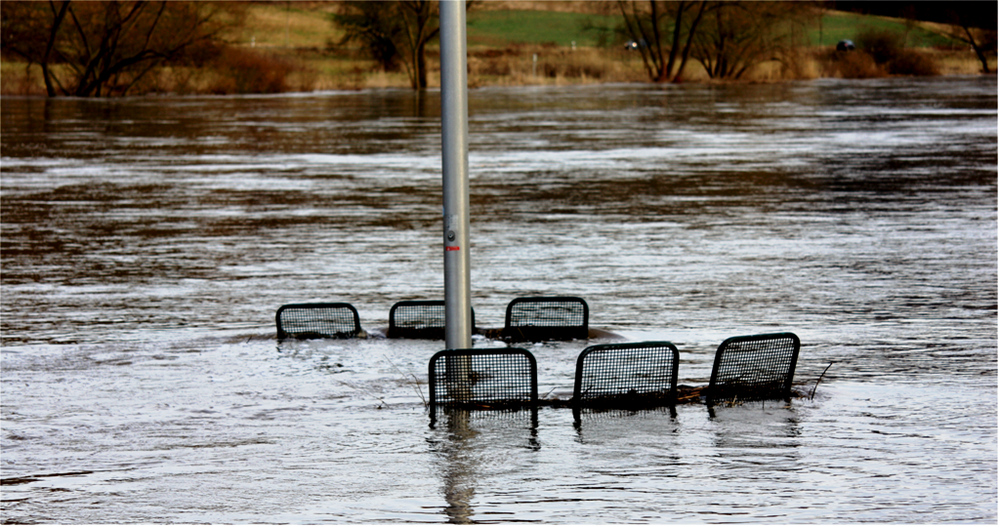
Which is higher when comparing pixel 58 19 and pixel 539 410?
pixel 58 19

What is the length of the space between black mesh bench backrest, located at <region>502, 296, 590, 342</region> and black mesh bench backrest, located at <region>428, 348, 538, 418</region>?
1808 millimetres

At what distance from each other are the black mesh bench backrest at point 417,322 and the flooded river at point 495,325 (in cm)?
22

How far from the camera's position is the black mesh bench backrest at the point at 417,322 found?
1098cm

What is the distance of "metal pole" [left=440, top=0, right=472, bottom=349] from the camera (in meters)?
8.42

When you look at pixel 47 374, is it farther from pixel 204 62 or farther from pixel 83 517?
pixel 204 62

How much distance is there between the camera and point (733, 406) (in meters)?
8.53

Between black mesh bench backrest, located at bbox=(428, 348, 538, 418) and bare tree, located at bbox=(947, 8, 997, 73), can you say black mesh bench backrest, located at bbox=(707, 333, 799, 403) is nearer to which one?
black mesh bench backrest, located at bbox=(428, 348, 538, 418)

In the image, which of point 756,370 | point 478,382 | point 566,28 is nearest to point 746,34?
point 566,28

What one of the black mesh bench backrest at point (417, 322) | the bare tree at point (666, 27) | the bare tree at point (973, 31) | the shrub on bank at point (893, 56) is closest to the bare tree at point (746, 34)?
the bare tree at point (666, 27)

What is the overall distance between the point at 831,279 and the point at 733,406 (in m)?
5.41

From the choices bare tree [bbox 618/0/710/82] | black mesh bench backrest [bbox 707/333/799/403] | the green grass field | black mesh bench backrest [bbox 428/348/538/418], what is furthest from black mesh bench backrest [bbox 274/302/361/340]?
the green grass field

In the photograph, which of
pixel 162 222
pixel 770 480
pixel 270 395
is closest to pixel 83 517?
pixel 270 395

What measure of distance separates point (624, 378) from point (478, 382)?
0.96m

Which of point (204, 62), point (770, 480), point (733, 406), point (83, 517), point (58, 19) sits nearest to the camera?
point (83, 517)
